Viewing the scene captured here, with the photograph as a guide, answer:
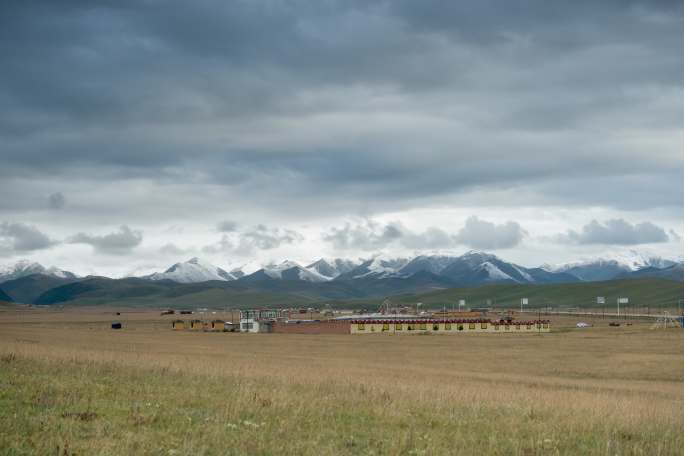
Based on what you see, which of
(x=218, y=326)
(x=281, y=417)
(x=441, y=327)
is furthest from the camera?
(x=218, y=326)

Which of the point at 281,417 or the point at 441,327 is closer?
the point at 281,417

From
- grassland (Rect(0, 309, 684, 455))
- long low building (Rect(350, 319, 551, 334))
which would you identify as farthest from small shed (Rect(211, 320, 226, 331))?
grassland (Rect(0, 309, 684, 455))

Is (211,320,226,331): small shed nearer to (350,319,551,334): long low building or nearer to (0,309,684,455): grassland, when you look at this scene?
(350,319,551,334): long low building

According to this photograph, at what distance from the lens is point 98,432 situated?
56.0 ft

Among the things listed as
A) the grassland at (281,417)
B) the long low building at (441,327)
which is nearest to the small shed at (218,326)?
the long low building at (441,327)

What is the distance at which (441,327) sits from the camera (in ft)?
495

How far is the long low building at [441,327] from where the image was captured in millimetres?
146750

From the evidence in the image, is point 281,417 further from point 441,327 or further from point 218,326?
point 218,326

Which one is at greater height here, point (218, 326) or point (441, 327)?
point (218, 326)

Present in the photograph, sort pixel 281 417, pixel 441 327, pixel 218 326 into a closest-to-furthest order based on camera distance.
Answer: pixel 281 417 → pixel 441 327 → pixel 218 326

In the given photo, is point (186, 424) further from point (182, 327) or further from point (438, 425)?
point (182, 327)

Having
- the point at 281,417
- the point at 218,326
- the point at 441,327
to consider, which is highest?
the point at 281,417

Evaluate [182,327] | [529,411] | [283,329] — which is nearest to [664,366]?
[529,411]

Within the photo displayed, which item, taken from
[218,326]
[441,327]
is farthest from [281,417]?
[218,326]
